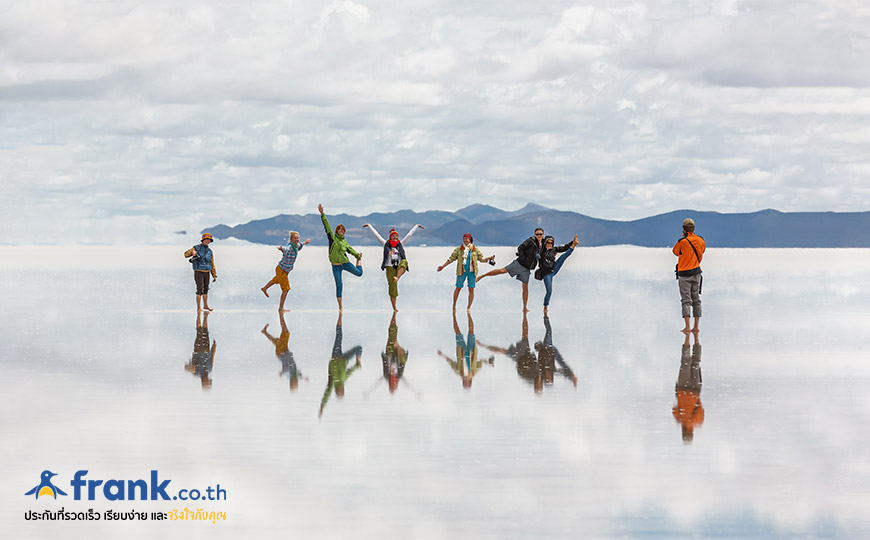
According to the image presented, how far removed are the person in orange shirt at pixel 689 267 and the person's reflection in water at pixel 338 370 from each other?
22.4 feet

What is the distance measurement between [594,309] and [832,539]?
22462 mm

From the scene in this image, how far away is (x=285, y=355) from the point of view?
17.7m

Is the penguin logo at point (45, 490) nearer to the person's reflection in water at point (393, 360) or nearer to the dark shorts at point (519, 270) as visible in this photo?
the person's reflection in water at point (393, 360)

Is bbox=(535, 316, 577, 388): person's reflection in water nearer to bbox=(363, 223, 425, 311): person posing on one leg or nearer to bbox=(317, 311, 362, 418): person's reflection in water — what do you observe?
bbox=(317, 311, 362, 418): person's reflection in water

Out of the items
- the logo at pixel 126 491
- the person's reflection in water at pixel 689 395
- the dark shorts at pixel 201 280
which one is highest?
the dark shorts at pixel 201 280

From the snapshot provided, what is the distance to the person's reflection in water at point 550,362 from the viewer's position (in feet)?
49.8

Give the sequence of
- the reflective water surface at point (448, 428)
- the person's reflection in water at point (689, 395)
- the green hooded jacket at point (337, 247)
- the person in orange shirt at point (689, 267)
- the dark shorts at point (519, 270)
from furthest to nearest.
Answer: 1. the dark shorts at point (519, 270)
2. the green hooded jacket at point (337, 247)
3. the person in orange shirt at point (689, 267)
4. the person's reflection in water at point (689, 395)
5. the reflective water surface at point (448, 428)

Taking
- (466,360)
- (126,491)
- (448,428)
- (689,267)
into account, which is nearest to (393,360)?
(466,360)

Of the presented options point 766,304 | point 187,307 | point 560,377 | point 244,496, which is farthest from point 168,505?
point 766,304

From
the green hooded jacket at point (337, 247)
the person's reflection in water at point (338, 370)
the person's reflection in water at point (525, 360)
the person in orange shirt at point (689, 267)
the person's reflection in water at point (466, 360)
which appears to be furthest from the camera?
the green hooded jacket at point (337, 247)

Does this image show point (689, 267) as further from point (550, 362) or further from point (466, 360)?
point (466, 360)

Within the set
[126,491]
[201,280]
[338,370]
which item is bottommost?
[126,491]

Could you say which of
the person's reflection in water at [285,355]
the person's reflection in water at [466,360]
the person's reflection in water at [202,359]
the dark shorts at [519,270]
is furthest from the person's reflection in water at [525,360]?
the dark shorts at [519,270]

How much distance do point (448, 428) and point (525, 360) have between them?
6291 millimetres
